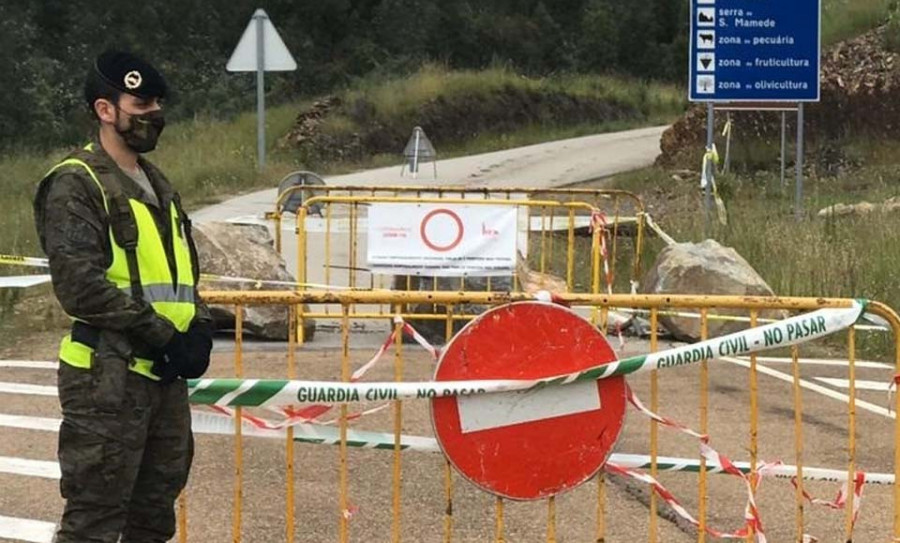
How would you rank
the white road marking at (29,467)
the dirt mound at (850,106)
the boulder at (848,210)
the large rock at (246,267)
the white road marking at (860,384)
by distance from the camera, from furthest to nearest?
the dirt mound at (850,106) < the boulder at (848,210) < the large rock at (246,267) < the white road marking at (860,384) < the white road marking at (29,467)

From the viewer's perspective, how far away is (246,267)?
33.6 feet

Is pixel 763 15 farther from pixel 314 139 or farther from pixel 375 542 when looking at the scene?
pixel 314 139

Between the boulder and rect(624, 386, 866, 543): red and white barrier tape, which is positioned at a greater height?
the boulder

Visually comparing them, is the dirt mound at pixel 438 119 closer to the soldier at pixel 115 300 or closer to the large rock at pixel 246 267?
the large rock at pixel 246 267

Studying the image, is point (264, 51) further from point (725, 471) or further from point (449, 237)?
point (725, 471)

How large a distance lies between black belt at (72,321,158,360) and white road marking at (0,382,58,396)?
4.47m

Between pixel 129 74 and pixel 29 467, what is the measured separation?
330cm

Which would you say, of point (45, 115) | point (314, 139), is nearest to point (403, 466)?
point (314, 139)

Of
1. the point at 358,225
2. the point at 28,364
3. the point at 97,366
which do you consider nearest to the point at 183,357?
the point at 97,366

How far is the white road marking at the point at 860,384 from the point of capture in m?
8.49

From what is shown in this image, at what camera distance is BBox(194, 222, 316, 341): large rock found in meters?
9.96

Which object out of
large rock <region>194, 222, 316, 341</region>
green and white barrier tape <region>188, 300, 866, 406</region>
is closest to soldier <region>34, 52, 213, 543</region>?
green and white barrier tape <region>188, 300, 866, 406</region>

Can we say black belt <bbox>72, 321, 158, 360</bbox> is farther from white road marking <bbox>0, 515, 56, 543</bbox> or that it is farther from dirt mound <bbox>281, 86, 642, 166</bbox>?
dirt mound <bbox>281, 86, 642, 166</bbox>

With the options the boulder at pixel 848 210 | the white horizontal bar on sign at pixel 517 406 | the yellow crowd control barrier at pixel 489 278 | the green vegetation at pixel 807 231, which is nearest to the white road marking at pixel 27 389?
the yellow crowd control barrier at pixel 489 278
